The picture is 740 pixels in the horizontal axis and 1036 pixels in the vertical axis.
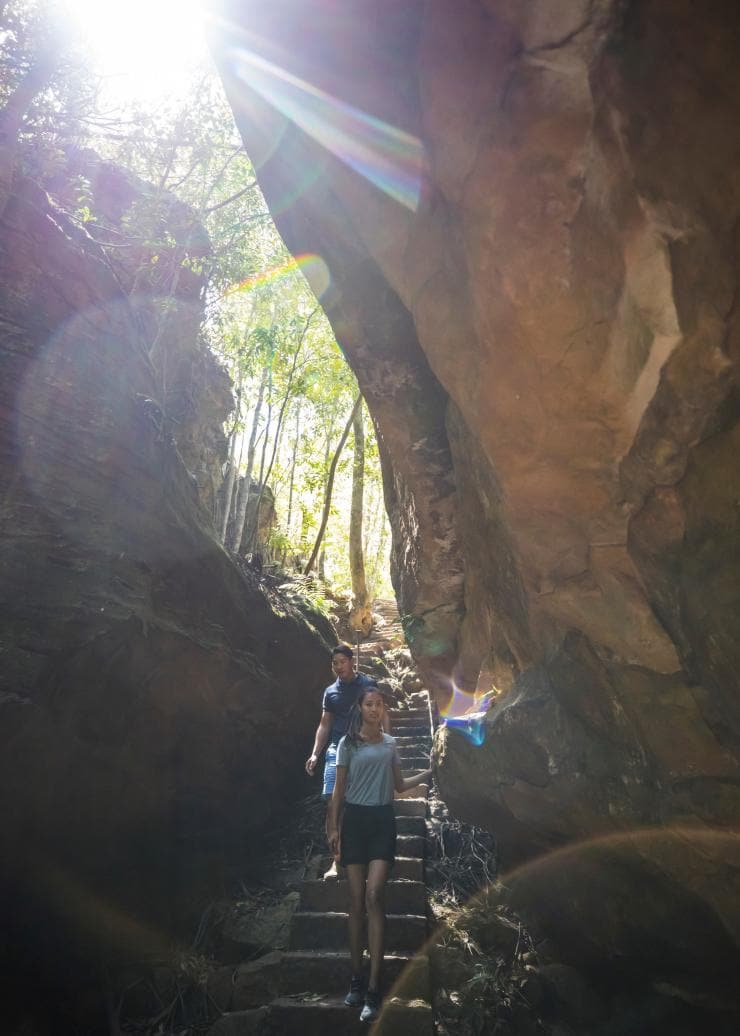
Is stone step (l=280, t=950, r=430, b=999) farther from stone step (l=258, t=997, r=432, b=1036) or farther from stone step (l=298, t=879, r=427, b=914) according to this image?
stone step (l=298, t=879, r=427, b=914)

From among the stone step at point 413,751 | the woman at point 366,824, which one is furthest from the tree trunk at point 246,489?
the woman at point 366,824

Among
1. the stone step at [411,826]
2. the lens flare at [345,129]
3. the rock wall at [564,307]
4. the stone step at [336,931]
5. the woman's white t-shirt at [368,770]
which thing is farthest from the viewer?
the stone step at [411,826]

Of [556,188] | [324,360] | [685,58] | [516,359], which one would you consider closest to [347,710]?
[516,359]

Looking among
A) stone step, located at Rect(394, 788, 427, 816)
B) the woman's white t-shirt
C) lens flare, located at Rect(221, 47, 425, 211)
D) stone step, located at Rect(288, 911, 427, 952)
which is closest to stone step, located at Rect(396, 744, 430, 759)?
stone step, located at Rect(394, 788, 427, 816)

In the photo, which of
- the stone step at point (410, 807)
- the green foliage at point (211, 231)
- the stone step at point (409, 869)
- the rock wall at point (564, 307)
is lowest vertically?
the stone step at point (409, 869)

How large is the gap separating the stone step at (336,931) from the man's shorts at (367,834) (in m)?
1.43

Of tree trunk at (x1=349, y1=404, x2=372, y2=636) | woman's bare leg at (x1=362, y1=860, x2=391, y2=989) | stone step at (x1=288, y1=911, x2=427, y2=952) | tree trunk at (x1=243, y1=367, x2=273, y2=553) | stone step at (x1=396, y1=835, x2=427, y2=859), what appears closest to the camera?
woman's bare leg at (x1=362, y1=860, x2=391, y2=989)

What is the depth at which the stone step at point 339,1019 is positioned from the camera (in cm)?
424

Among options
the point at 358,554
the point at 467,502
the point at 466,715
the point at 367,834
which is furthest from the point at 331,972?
the point at 358,554

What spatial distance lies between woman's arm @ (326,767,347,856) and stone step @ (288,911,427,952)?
4.60ft

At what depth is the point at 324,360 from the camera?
14711mm

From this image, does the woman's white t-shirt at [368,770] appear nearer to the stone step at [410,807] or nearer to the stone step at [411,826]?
the stone step at [411,826]

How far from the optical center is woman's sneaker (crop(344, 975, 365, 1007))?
166 inches

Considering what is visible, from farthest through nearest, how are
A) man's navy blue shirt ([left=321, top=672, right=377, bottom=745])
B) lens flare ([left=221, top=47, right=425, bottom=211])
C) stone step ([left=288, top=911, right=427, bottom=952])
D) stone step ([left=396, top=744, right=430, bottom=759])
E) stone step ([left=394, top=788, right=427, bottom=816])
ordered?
stone step ([left=396, top=744, right=430, bottom=759]) < stone step ([left=394, top=788, right=427, bottom=816]) < man's navy blue shirt ([left=321, top=672, right=377, bottom=745]) < stone step ([left=288, top=911, right=427, bottom=952]) < lens flare ([left=221, top=47, right=425, bottom=211])
